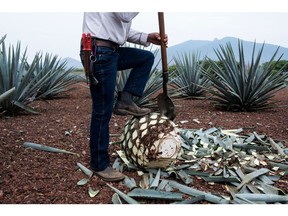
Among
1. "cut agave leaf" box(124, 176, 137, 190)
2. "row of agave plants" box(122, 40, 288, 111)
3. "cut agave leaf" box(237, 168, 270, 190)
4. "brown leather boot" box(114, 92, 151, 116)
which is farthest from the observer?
"row of agave plants" box(122, 40, 288, 111)

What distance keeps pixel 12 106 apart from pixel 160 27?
2718 mm

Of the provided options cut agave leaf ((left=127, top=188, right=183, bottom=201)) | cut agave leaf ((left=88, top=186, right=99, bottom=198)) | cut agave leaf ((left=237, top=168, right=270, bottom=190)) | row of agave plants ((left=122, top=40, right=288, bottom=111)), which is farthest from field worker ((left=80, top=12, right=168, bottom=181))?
row of agave plants ((left=122, top=40, right=288, bottom=111))

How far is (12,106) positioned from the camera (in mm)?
4852

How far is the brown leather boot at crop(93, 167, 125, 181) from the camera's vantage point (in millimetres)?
2754

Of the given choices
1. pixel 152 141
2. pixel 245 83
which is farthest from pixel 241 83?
pixel 152 141

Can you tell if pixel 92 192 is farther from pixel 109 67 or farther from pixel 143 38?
pixel 143 38

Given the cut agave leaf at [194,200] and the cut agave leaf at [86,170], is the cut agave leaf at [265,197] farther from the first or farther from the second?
the cut agave leaf at [86,170]

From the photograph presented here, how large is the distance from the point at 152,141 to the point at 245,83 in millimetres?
3043

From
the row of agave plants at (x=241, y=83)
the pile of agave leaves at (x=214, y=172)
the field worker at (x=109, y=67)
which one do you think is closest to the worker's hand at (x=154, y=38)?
the field worker at (x=109, y=67)

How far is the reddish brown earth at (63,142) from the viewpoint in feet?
8.33

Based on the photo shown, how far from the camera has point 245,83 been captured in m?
5.50

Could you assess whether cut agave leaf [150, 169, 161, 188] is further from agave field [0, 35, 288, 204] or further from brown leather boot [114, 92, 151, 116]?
brown leather boot [114, 92, 151, 116]

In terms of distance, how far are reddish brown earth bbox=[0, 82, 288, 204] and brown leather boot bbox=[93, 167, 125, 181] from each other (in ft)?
0.15

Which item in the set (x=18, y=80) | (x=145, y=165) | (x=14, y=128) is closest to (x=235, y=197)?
(x=145, y=165)
